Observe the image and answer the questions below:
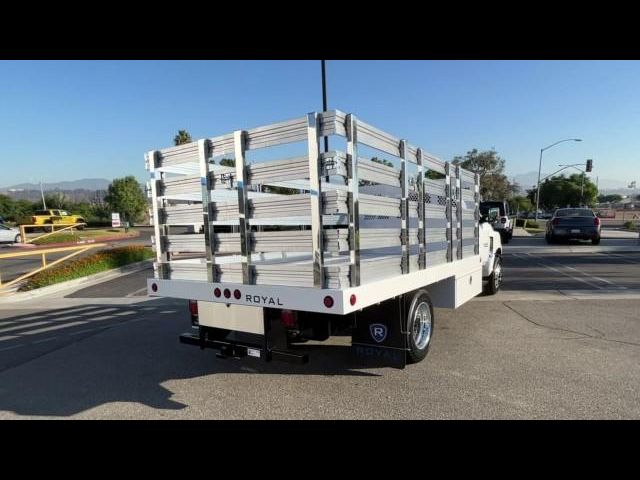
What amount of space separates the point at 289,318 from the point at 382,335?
100cm

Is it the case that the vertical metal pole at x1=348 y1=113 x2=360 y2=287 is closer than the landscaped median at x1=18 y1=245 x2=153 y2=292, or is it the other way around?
the vertical metal pole at x1=348 y1=113 x2=360 y2=287

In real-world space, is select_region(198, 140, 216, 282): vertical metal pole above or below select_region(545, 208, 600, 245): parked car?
above

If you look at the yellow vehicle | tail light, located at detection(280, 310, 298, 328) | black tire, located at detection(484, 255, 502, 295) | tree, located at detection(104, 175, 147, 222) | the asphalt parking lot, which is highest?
tree, located at detection(104, 175, 147, 222)

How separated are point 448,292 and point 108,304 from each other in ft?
22.6

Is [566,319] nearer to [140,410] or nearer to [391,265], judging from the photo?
[391,265]

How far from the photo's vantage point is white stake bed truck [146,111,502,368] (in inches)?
119

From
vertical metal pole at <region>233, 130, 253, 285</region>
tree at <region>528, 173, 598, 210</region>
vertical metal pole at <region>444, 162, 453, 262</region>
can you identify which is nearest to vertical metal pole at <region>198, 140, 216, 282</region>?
vertical metal pole at <region>233, 130, 253, 285</region>

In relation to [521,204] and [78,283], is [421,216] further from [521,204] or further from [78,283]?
→ [521,204]

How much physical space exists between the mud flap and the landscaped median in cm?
922

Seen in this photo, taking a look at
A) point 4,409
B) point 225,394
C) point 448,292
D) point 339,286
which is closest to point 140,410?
point 225,394

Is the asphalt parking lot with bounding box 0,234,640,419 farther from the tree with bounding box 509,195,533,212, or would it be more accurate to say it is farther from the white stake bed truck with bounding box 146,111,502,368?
the tree with bounding box 509,195,533,212

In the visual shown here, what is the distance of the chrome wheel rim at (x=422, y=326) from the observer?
430 centimetres

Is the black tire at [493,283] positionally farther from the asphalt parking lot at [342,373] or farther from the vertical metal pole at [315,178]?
the vertical metal pole at [315,178]
